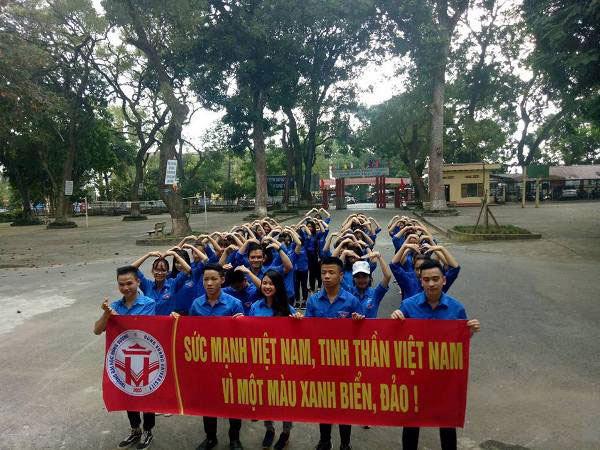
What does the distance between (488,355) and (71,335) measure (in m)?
5.66

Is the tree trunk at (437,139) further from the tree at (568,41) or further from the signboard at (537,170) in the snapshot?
the signboard at (537,170)

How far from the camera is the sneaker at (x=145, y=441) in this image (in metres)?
3.91

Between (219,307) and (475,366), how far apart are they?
10.2ft

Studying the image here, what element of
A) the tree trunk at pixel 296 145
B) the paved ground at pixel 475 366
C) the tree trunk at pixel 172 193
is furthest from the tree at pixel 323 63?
the paved ground at pixel 475 366

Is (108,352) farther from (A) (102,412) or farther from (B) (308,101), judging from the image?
(B) (308,101)

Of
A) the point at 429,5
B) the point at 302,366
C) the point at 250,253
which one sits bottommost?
the point at 302,366

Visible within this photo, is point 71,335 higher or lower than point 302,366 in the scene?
lower

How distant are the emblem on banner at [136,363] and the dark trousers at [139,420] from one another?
0.69ft

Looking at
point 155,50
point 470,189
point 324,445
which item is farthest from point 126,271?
point 470,189

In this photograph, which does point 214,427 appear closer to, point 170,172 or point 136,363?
point 136,363

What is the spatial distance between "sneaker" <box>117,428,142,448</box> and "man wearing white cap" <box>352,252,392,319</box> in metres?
2.19

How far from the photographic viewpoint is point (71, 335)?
696cm

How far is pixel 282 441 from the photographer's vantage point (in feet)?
12.9

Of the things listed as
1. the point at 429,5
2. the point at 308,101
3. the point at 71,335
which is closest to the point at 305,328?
the point at 71,335
